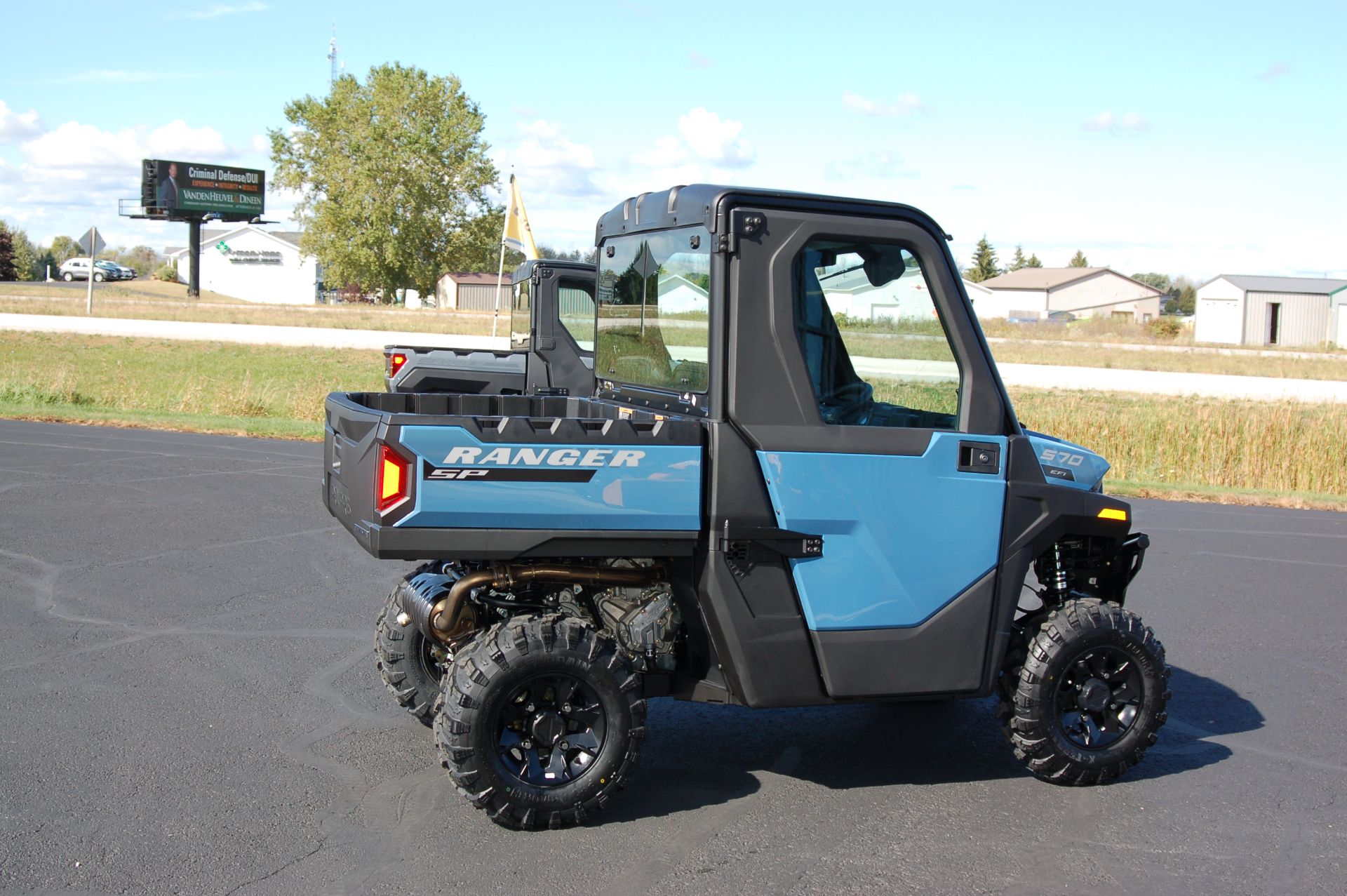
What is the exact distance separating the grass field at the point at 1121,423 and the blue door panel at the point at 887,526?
10.1 meters

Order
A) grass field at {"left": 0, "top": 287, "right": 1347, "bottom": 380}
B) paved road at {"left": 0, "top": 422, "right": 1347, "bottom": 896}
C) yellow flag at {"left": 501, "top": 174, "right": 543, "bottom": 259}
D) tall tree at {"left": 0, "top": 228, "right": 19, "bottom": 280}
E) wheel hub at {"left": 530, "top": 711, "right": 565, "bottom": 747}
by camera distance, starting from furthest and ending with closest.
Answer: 1. tall tree at {"left": 0, "top": 228, "right": 19, "bottom": 280}
2. grass field at {"left": 0, "top": 287, "right": 1347, "bottom": 380}
3. yellow flag at {"left": 501, "top": 174, "right": 543, "bottom": 259}
4. wheel hub at {"left": 530, "top": 711, "right": 565, "bottom": 747}
5. paved road at {"left": 0, "top": 422, "right": 1347, "bottom": 896}

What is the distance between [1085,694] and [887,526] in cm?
121

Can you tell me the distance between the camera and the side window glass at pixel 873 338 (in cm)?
460

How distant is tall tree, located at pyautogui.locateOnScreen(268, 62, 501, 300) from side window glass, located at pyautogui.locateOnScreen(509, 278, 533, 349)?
64.9 metres

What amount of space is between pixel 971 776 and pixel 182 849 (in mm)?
3157

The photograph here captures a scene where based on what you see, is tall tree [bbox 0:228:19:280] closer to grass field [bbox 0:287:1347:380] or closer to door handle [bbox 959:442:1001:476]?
grass field [bbox 0:287:1347:380]

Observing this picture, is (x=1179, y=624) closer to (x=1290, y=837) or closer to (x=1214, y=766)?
(x=1214, y=766)

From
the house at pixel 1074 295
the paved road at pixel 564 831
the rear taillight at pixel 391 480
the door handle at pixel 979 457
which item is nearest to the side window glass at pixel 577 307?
the paved road at pixel 564 831

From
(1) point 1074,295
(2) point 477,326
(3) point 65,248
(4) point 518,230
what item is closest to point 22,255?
(3) point 65,248

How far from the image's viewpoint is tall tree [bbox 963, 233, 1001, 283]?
4828 inches

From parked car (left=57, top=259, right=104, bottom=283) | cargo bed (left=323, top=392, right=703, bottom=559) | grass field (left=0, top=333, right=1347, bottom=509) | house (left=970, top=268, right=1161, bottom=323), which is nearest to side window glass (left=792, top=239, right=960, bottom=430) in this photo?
cargo bed (left=323, top=392, right=703, bottom=559)

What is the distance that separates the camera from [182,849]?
416 cm

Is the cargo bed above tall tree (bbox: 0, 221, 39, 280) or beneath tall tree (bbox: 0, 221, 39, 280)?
beneath

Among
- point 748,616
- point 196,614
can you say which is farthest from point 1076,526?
point 196,614
